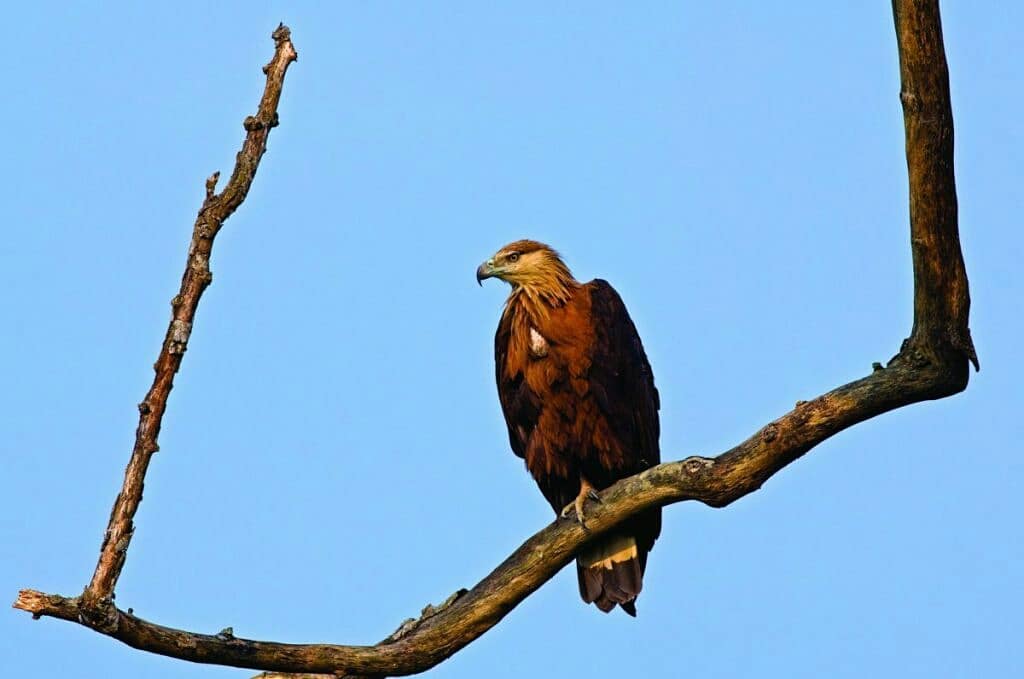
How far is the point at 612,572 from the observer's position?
6789 millimetres

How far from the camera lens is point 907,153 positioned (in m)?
4.64

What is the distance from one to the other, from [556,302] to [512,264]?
0.54m

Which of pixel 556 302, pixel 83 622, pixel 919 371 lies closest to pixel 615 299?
pixel 556 302

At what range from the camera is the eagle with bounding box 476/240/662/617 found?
6.59 metres

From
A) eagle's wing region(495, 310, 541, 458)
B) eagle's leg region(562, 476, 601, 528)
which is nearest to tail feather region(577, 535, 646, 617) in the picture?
eagle's leg region(562, 476, 601, 528)

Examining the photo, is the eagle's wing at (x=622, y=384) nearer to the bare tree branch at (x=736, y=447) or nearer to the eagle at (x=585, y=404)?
the eagle at (x=585, y=404)


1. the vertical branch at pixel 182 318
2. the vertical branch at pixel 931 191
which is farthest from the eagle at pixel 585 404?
the vertical branch at pixel 182 318

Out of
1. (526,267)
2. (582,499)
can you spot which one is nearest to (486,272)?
(526,267)

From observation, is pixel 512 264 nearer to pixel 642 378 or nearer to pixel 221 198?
pixel 642 378

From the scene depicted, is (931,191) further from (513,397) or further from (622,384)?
(513,397)

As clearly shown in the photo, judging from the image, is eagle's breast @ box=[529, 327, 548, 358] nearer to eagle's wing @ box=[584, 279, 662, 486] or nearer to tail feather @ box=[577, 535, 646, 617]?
eagle's wing @ box=[584, 279, 662, 486]

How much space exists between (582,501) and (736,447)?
1.31 metres

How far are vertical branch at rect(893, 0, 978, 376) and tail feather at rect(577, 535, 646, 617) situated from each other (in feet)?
7.81

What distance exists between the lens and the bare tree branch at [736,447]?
4.23 meters
